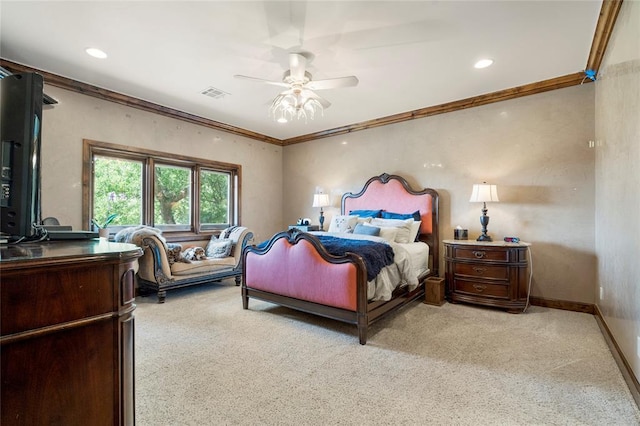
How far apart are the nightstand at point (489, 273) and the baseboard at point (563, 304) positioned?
417 mm

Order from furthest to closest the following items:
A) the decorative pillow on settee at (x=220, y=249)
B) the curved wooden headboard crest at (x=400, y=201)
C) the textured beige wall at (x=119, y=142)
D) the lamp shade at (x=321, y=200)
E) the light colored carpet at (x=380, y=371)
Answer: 1. the lamp shade at (x=321, y=200)
2. the decorative pillow on settee at (x=220, y=249)
3. the curved wooden headboard crest at (x=400, y=201)
4. the textured beige wall at (x=119, y=142)
5. the light colored carpet at (x=380, y=371)

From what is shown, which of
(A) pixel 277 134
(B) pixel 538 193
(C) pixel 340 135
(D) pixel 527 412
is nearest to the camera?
(D) pixel 527 412

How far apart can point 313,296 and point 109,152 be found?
347 cm

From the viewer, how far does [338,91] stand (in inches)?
155

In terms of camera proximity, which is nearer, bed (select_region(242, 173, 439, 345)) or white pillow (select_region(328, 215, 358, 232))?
bed (select_region(242, 173, 439, 345))

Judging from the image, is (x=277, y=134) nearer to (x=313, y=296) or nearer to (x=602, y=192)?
A: (x=313, y=296)

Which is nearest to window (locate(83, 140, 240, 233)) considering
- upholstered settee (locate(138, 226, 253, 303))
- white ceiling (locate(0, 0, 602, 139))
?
upholstered settee (locate(138, 226, 253, 303))

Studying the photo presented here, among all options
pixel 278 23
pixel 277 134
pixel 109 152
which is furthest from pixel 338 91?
pixel 109 152

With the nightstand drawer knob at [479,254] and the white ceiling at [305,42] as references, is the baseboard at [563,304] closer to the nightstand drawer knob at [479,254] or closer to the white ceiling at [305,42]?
the nightstand drawer knob at [479,254]

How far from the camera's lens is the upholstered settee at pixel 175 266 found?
383 cm

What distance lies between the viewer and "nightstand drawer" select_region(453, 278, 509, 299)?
3.48m

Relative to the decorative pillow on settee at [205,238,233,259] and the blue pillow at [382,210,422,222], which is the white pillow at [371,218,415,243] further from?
the decorative pillow on settee at [205,238,233,259]

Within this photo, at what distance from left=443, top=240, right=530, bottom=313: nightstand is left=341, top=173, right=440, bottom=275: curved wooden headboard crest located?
59 cm

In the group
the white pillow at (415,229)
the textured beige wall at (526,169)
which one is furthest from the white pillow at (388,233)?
the textured beige wall at (526,169)
